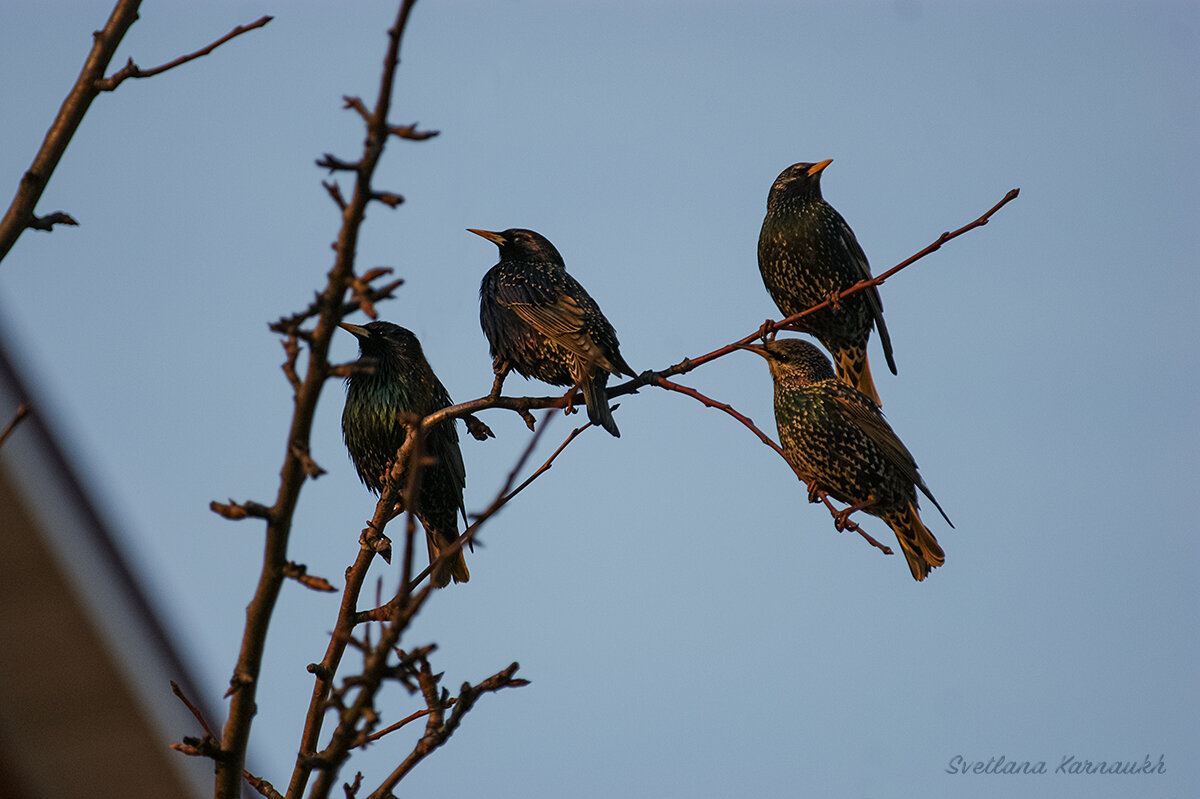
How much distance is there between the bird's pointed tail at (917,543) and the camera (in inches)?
201

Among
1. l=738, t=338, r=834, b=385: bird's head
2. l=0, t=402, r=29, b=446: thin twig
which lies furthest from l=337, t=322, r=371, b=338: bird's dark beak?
l=0, t=402, r=29, b=446: thin twig

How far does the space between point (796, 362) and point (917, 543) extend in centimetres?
91

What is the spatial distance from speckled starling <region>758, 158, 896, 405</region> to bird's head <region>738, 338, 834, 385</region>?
84mm

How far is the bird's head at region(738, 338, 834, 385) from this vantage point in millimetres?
5375

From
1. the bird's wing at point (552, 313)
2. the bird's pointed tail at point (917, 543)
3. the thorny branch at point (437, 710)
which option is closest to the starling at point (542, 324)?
the bird's wing at point (552, 313)

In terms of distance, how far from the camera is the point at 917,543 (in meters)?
5.12

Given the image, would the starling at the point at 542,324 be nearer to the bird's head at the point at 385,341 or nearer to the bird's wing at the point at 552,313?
the bird's wing at the point at 552,313

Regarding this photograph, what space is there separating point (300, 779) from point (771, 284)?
3683 mm

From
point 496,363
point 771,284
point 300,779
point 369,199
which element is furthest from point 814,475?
point 369,199

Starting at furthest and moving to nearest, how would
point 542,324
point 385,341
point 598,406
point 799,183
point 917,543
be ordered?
point 799,183
point 385,341
point 917,543
point 542,324
point 598,406

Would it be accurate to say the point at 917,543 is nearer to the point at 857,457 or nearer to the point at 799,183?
the point at 857,457

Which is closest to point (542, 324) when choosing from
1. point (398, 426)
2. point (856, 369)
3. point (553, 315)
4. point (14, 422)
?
point (553, 315)

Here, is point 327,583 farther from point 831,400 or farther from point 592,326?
point 831,400

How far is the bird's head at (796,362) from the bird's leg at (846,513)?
0.57 metres
